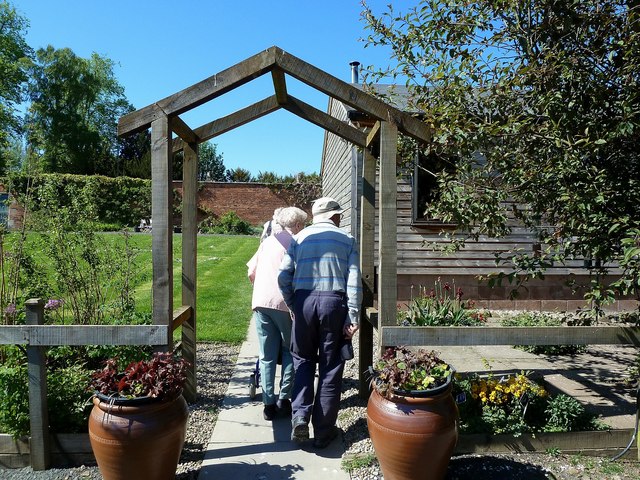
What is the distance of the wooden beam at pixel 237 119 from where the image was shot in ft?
14.8

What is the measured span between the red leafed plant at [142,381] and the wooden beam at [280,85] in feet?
7.44

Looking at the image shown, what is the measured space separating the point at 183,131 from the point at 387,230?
206cm

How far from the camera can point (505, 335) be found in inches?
133

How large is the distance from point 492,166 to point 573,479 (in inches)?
91.0

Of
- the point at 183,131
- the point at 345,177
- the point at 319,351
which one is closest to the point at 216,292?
the point at 345,177

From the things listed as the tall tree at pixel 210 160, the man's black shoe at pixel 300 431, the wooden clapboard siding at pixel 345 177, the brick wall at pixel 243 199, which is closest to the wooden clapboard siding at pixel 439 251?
the wooden clapboard siding at pixel 345 177

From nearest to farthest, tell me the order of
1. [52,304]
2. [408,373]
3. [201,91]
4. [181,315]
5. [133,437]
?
1. [133,437]
2. [408,373]
3. [201,91]
4. [181,315]
5. [52,304]

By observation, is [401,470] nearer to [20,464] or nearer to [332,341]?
[332,341]

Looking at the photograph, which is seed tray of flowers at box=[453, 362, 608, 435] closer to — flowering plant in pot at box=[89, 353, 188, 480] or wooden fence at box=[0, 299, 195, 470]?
flowering plant in pot at box=[89, 353, 188, 480]

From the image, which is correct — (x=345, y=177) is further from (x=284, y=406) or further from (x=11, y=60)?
(x=11, y=60)

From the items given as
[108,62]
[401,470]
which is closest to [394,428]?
[401,470]

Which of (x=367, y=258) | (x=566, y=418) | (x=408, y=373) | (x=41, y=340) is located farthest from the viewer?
(x=367, y=258)

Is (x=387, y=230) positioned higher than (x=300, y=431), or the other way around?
(x=387, y=230)

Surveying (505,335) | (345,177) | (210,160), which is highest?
(210,160)
